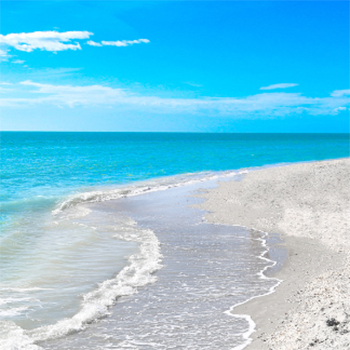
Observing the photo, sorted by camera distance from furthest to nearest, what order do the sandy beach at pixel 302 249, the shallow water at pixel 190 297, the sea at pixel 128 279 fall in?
the sea at pixel 128 279 < the shallow water at pixel 190 297 < the sandy beach at pixel 302 249

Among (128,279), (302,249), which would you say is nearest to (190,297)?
(128,279)

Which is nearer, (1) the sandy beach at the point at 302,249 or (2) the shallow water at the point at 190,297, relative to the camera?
(1) the sandy beach at the point at 302,249

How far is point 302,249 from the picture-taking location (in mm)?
11367

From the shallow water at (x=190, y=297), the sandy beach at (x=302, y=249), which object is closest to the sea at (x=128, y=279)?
the shallow water at (x=190, y=297)

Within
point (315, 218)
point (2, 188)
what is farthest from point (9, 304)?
point (2, 188)

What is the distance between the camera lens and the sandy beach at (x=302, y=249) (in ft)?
18.0

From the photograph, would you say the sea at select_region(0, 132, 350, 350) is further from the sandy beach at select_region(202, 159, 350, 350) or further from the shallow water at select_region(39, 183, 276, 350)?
the sandy beach at select_region(202, 159, 350, 350)

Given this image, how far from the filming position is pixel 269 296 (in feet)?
25.5

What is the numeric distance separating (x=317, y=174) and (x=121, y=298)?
21861 mm

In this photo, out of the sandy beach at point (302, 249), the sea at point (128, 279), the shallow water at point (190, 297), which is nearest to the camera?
the sandy beach at point (302, 249)

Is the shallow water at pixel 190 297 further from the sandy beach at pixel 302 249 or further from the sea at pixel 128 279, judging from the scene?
the sandy beach at pixel 302 249

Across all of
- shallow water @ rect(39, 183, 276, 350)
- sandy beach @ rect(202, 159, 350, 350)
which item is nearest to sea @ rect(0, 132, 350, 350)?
shallow water @ rect(39, 183, 276, 350)

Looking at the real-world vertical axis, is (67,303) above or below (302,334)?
below

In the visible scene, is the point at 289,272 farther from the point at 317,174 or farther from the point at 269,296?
the point at 317,174
